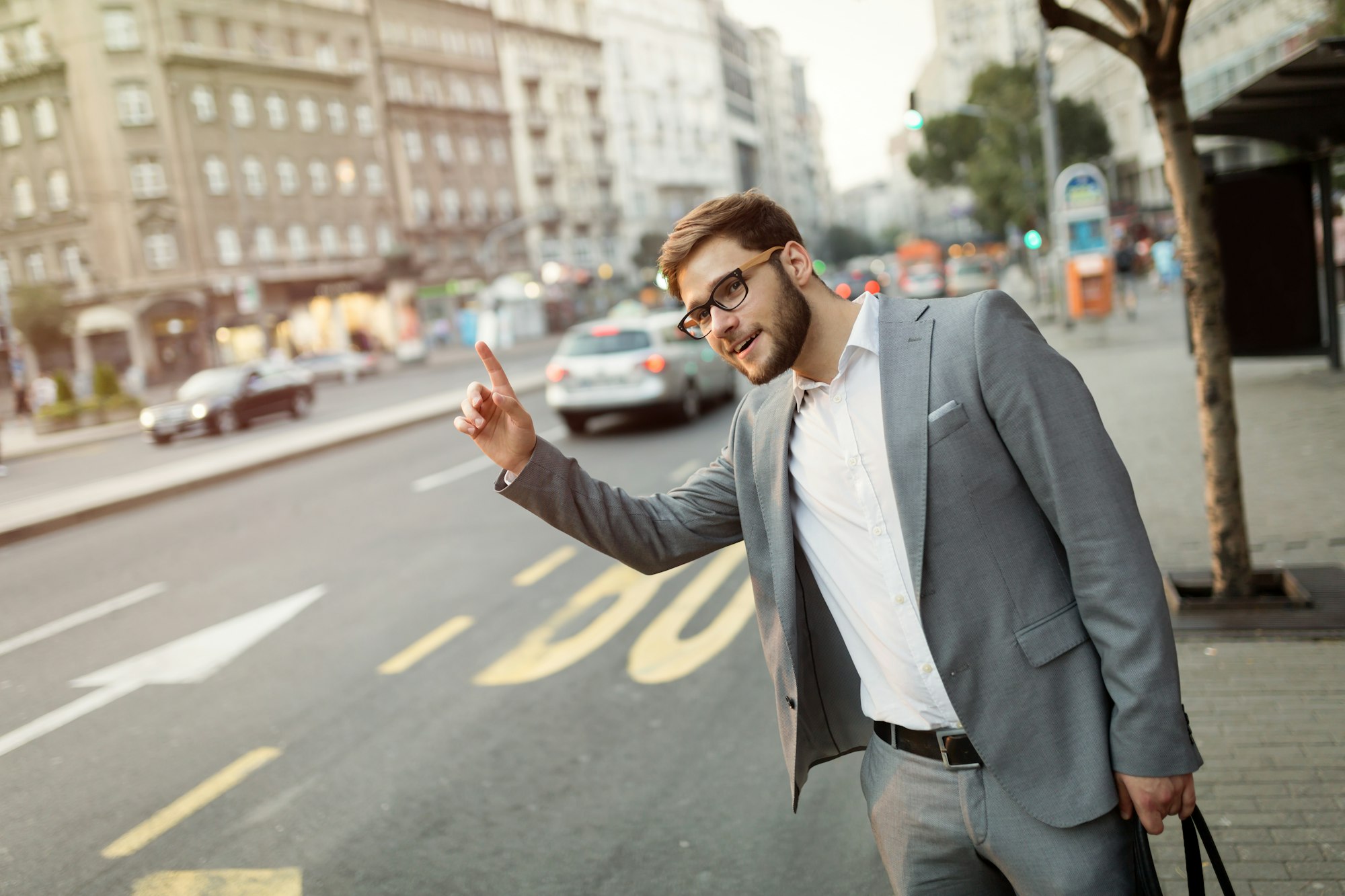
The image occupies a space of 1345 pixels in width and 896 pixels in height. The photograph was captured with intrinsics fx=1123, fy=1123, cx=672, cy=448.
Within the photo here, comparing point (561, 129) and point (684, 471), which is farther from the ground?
point (561, 129)

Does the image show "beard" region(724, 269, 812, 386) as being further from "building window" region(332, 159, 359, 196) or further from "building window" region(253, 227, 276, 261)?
"building window" region(332, 159, 359, 196)

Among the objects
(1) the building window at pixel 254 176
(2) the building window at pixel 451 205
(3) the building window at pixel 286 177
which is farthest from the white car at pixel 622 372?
(2) the building window at pixel 451 205

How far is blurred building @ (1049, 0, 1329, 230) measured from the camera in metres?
31.0

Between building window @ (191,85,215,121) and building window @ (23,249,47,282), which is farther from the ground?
building window @ (191,85,215,121)

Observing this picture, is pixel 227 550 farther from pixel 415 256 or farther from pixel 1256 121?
pixel 415 256

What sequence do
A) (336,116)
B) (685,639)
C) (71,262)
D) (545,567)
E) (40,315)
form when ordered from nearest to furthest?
(685,639) < (545,567) < (40,315) < (71,262) < (336,116)

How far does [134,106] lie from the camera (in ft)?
163

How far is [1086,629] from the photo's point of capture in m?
1.93

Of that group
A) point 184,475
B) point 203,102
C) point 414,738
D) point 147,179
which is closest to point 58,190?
point 147,179

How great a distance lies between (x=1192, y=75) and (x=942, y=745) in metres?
45.2

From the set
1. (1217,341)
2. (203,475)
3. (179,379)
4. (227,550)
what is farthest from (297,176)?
(1217,341)

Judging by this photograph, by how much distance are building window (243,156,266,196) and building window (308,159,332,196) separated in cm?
287

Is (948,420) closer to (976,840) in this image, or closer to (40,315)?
(976,840)

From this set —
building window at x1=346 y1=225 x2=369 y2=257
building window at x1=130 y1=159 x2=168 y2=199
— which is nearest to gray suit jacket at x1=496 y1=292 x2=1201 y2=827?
building window at x1=130 y1=159 x2=168 y2=199
